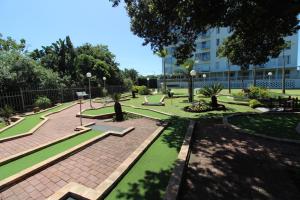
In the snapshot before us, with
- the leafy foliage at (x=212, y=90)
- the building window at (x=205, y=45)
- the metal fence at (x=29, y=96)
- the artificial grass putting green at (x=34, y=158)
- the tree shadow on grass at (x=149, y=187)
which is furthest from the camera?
the building window at (x=205, y=45)

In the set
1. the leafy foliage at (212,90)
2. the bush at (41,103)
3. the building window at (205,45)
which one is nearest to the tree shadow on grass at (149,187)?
the leafy foliage at (212,90)

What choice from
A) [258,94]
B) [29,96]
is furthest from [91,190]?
[258,94]

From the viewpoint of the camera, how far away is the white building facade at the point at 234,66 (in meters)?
36.4

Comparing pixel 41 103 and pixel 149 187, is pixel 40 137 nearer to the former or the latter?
pixel 149 187

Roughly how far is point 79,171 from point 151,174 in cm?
187

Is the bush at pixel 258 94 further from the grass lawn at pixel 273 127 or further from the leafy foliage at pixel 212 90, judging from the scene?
the grass lawn at pixel 273 127

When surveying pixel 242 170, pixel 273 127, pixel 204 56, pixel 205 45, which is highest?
pixel 205 45

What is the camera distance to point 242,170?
4.78 m

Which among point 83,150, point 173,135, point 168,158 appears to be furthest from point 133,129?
point 168,158

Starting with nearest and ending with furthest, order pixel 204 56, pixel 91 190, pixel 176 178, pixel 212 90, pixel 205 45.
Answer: pixel 91 190
pixel 176 178
pixel 212 90
pixel 205 45
pixel 204 56

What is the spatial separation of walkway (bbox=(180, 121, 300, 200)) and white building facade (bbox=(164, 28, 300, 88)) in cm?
2724

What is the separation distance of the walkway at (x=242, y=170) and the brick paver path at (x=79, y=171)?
6.94 ft

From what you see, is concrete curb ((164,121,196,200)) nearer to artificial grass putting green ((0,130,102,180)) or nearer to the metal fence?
artificial grass putting green ((0,130,102,180))

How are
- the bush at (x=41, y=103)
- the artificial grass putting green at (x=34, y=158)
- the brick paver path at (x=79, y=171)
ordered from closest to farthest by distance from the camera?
the brick paver path at (x=79, y=171) → the artificial grass putting green at (x=34, y=158) → the bush at (x=41, y=103)
